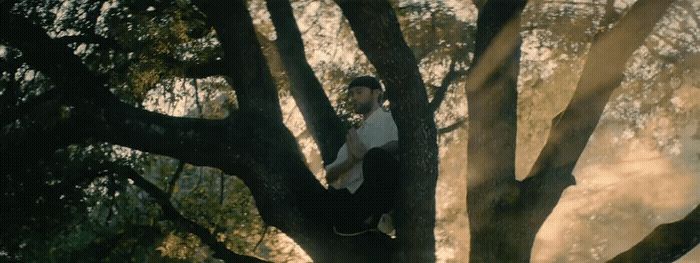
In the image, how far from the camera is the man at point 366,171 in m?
7.77

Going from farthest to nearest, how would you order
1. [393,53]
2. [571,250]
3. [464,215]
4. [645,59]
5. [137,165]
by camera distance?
[571,250]
[464,215]
[645,59]
[137,165]
[393,53]

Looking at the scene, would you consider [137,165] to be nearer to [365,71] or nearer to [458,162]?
[365,71]

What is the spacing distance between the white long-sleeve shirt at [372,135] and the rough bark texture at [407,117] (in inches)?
13.8

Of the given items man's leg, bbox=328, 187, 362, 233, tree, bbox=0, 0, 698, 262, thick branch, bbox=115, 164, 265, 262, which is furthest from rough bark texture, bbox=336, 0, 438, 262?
thick branch, bbox=115, 164, 265, 262

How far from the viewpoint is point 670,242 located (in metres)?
7.91

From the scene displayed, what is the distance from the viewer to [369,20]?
777cm

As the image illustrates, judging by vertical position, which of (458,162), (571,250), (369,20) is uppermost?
(369,20)

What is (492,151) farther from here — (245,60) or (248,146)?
(245,60)

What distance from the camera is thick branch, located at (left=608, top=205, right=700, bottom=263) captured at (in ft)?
25.8

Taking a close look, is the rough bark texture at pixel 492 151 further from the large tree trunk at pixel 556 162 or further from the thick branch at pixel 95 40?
the thick branch at pixel 95 40

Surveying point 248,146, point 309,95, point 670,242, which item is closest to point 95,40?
point 309,95

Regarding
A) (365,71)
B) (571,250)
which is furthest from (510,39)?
(571,250)

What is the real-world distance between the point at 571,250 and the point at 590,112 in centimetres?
2407

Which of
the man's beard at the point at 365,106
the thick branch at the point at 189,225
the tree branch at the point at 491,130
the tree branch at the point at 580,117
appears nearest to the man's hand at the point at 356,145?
the man's beard at the point at 365,106
